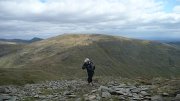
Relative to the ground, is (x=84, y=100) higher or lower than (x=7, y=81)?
higher

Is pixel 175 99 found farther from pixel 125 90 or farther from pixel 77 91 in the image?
pixel 77 91

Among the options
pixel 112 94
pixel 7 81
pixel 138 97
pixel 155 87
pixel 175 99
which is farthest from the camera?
pixel 7 81

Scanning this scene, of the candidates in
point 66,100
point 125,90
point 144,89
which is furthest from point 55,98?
point 144,89

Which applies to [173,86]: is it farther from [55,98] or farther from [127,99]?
[55,98]

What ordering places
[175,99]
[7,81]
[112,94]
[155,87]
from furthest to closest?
[7,81], [155,87], [112,94], [175,99]

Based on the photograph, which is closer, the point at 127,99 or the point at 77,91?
the point at 127,99

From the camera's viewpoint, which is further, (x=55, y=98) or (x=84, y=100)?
(x=55, y=98)

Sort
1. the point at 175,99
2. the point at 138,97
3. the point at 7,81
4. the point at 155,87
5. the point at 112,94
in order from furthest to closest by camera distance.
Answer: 1. the point at 7,81
2. the point at 155,87
3. the point at 112,94
4. the point at 138,97
5. the point at 175,99

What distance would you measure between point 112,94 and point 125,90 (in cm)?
182

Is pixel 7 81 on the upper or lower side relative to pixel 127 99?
lower

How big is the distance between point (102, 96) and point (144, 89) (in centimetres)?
520

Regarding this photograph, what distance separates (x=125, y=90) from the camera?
32719 millimetres

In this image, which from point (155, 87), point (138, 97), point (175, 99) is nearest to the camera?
point (175, 99)

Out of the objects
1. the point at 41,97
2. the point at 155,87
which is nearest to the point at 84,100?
the point at 41,97
